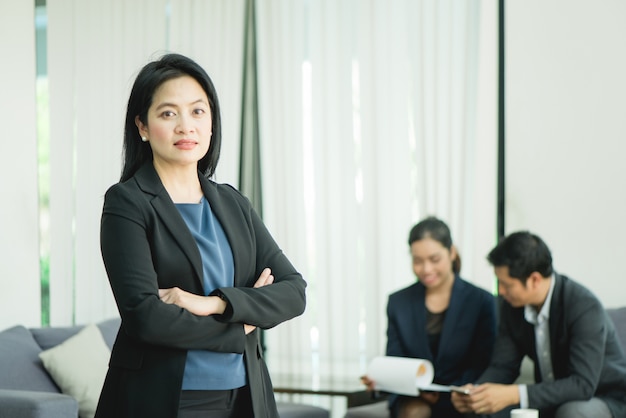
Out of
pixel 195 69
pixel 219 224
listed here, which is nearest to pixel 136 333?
pixel 219 224

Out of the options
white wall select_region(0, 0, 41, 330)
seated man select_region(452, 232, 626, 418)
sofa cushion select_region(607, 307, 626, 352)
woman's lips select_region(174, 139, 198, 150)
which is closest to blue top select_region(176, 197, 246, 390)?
woman's lips select_region(174, 139, 198, 150)

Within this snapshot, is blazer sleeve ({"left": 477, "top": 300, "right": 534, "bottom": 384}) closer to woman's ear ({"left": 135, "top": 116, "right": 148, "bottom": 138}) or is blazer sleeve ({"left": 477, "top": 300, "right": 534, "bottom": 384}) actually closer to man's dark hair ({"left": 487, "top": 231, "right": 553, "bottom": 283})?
man's dark hair ({"left": 487, "top": 231, "right": 553, "bottom": 283})

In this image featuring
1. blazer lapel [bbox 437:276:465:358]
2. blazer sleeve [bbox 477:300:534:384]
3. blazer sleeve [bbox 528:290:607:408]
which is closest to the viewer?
blazer sleeve [bbox 528:290:607:408]

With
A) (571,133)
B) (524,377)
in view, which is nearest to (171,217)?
(524,377)

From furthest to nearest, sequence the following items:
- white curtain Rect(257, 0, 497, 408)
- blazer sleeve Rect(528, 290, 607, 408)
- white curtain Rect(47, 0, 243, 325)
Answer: white curtain Rect(47, 0, 243, 325)
white curtain Rect(257, 0, 497, 408)
blazer sleeve Rect(528, 290, 607, 408)

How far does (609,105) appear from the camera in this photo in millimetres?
4273

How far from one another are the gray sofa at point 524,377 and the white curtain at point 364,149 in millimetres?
511

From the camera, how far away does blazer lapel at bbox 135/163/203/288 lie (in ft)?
5.55

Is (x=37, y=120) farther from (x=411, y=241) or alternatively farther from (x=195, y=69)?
(x=195, y=69)

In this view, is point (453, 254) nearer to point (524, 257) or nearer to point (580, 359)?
point (524, 257)

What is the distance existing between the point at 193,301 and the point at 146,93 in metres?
0.44

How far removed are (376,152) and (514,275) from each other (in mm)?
1424

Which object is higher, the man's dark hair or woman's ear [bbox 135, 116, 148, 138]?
woman's ear [bbox 135, 116, 148, 138]

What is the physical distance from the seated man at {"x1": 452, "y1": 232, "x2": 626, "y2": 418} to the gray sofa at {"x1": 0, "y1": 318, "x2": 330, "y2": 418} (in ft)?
3.48
